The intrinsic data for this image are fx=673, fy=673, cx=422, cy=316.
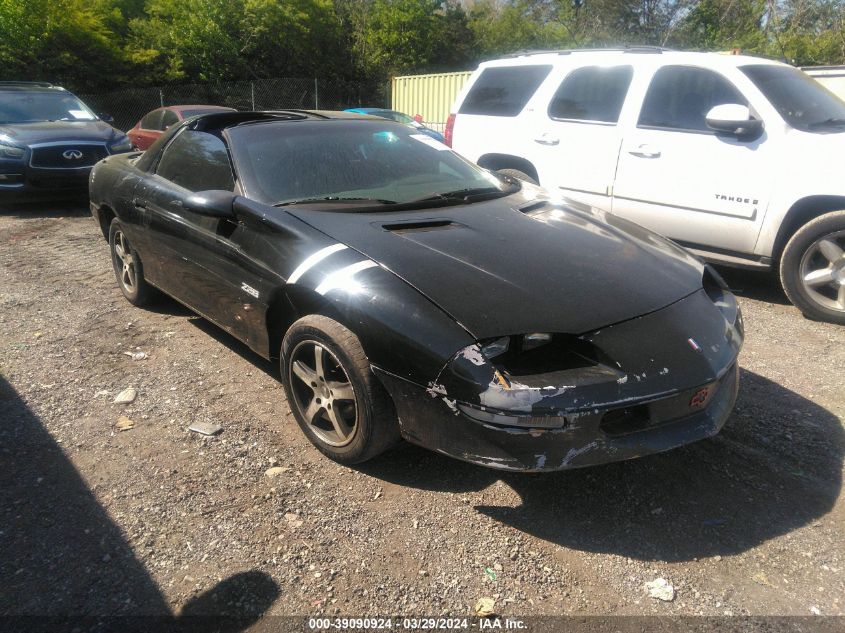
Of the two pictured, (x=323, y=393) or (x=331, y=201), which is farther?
(x=331, y=201)

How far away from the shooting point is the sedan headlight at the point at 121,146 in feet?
32.5

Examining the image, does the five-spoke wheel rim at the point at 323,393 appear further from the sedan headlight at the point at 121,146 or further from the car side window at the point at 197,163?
the sedan headlight at the point at 121,146

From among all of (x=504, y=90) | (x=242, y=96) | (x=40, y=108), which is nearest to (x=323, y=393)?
(x=504, y=90)

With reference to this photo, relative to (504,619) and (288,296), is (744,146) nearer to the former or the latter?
(288,296)

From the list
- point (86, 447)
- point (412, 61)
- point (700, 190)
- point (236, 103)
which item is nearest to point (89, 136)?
point (86, 447)

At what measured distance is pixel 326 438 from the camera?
3.16 metres

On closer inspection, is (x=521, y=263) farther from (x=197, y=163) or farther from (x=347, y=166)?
(x=197, y=163)

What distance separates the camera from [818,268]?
16.4 feet

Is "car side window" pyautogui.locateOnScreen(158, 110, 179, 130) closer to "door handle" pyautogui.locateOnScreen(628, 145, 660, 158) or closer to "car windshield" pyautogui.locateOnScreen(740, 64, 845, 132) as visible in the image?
"door handle" pyautogui.locateOnScreen(628, 145, 660, 158)

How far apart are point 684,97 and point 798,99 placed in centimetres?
85

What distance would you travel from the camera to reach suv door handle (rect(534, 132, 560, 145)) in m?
6.32

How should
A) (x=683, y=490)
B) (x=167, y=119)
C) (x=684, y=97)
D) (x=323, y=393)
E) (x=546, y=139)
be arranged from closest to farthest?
(x=683, y=490) < (x=323, y=393) < (x=684, y=97) < (x=546, y=139) < (x=167, y=119)

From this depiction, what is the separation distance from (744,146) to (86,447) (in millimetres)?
4943

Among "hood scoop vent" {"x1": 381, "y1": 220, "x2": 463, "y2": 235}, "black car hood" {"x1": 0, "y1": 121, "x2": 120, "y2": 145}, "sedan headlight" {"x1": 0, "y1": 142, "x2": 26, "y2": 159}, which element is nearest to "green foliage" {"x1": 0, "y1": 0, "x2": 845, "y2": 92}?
"black car hood" {"x1": 0, "y1": 121, "x2": 120, "y2": 145}
